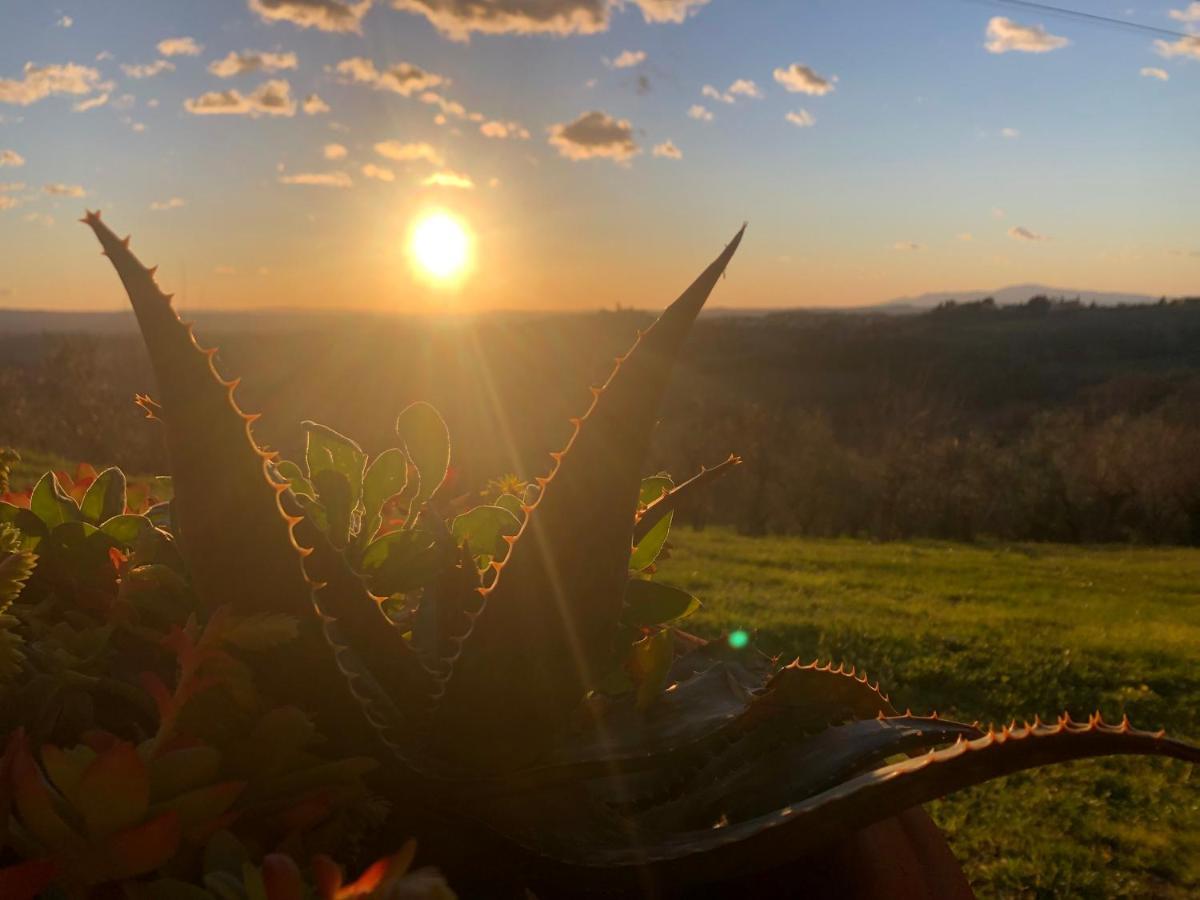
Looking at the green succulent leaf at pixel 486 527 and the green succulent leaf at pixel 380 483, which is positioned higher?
the green succulent leaf at pixel 380 483

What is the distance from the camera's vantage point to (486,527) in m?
1.16

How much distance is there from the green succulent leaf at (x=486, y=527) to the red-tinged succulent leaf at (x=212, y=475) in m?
0.36

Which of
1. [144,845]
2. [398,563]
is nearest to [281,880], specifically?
[144,845]

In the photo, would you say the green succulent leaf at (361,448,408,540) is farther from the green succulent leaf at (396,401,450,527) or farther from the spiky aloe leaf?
the spiky aloe leaf

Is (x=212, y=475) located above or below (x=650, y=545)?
above

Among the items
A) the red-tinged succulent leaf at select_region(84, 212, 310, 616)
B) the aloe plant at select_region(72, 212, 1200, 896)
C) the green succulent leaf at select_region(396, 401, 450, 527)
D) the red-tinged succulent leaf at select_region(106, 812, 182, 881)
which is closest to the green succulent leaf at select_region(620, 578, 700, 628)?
the aloe plant at select_region(72, 212, 1200, 896)

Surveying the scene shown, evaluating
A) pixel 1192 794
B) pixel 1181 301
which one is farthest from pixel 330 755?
pixel 1181 301

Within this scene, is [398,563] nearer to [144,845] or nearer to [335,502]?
[335,502]

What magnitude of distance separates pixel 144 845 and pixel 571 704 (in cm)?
42

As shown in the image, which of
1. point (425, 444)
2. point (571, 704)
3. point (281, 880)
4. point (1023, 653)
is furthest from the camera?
point (1023, 653)

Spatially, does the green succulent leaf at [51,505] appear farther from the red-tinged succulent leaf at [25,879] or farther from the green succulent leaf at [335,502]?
the red-tinged succulent leaf at [25,879]

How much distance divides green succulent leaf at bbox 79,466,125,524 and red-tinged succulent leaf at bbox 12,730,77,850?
703mm

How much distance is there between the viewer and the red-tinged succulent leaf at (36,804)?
1.84ft

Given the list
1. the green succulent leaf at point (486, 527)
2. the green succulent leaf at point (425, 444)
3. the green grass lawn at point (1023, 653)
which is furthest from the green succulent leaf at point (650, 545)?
the green grass lawn at point (1023, 653)
